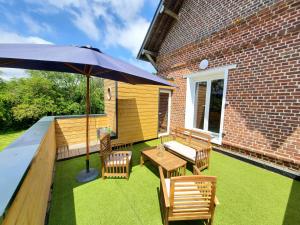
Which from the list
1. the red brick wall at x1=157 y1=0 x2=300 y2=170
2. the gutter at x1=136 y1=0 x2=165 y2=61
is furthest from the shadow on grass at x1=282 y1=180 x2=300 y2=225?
the gutter at x1=136 y1=0 x2=165 y2=61

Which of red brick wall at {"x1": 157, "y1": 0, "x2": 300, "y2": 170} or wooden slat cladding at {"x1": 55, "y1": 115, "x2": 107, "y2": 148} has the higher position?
red brick wall at {"x1": 157, "y1": 0, "x2": 300, "y2": 170}

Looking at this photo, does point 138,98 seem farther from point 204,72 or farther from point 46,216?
point 46,216

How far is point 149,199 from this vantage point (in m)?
2.41

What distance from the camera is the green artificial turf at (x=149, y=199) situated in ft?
6.63

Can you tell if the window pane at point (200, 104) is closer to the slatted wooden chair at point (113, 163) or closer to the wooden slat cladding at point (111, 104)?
the wooden slat cladding at point (111, 104)

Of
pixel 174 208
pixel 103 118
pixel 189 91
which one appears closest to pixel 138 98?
pixel 103 118

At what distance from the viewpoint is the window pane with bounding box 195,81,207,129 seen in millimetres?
5350

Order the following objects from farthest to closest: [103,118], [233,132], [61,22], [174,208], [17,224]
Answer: [61,22] < [103,118] < [233,132] < [174,208] < [17,224]

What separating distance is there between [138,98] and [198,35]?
334 cm

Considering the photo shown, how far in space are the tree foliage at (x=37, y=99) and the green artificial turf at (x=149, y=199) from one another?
8203 millimetres

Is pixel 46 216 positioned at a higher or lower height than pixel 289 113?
lower

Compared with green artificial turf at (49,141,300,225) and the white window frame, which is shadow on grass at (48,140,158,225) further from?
the white window frame

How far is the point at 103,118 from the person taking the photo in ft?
17.7

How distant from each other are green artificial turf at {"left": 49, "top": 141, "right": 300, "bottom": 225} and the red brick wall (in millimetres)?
859
